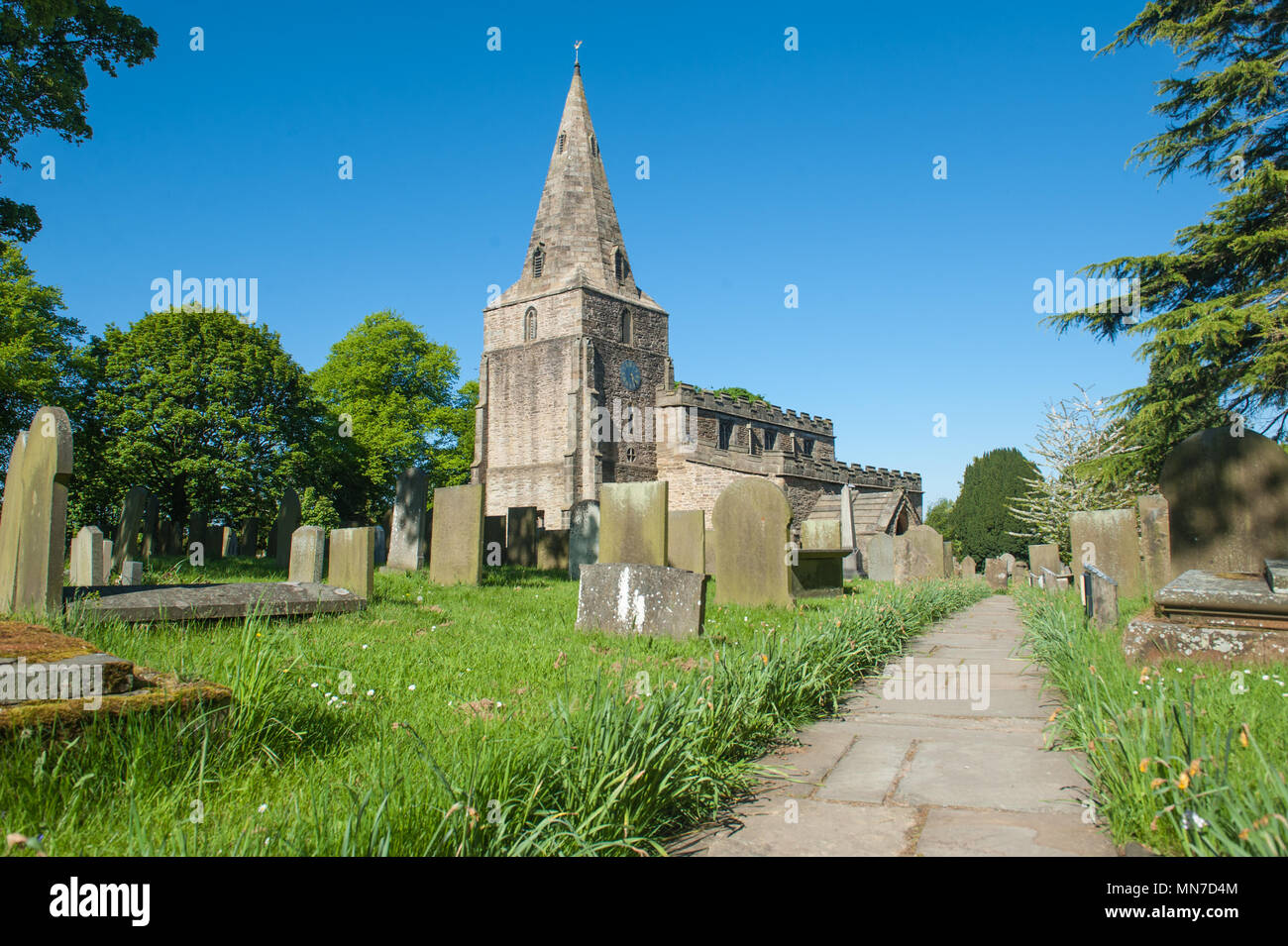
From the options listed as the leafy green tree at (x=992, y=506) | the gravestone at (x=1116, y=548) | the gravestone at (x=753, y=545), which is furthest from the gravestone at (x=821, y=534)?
the leafy green tree at (x=992, y=506)

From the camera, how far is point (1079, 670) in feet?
14.7

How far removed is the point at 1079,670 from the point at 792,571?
6.84 m

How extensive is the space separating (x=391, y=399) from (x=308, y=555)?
3270cm

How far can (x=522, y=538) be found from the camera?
18125mm

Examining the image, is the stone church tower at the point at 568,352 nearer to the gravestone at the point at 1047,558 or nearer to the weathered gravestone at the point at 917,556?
the weathered gravestone at the point at 917,556

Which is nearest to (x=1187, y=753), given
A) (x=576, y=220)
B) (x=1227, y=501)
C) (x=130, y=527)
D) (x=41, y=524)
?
(x=1227, y=501)

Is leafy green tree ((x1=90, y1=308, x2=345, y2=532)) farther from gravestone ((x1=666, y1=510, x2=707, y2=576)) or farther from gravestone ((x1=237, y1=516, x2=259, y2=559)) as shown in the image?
gravestone ((x1=666, y1=510, x2=707, y2=576))

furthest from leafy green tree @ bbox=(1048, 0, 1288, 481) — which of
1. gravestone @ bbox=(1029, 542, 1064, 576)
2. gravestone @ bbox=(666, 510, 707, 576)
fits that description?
gravestone @ bbox=(666, 510, 707, 576)

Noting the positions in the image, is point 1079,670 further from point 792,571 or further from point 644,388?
point 644,388

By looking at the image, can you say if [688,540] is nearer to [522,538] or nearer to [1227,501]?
[1227,501]

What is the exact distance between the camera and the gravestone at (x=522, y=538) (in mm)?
17969

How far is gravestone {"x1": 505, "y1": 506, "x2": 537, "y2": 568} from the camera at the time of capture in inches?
707

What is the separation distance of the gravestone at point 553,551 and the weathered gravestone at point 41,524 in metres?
11.7
